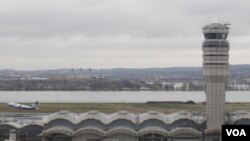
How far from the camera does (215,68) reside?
5175cm

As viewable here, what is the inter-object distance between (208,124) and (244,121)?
4.04 m

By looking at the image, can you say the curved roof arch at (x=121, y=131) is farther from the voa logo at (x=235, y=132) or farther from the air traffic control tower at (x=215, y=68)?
the voa logo at (x=235, y=132)

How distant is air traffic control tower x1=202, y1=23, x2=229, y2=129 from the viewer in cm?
5194

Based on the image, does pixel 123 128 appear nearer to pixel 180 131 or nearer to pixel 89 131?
pixel 89 131

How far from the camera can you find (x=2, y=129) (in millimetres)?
54188

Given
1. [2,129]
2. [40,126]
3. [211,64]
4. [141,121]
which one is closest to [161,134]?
[141,121]

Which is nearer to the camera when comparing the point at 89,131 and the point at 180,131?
the point at 89,131

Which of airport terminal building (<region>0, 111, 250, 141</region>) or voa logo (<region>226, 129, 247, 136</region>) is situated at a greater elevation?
airport terminal building (<region>0, 111, 250, 141</region>)

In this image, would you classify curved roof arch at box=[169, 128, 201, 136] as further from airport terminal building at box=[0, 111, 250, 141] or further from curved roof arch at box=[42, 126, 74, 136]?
curved roof arch at box=[42, 126, 74, 136]

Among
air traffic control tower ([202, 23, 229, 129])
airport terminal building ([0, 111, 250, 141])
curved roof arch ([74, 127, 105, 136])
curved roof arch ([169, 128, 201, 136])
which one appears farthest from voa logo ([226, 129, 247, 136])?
air traffic control tower ([202, 23, 229, 129])

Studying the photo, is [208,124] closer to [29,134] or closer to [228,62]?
[228,62]

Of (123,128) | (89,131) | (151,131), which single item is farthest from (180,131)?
(89,131)

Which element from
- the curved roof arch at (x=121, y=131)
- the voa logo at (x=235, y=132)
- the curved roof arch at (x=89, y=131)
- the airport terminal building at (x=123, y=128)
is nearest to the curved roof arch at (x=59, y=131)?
the airport terminal building at (x=123, y=128)

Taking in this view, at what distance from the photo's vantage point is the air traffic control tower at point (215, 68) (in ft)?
170
